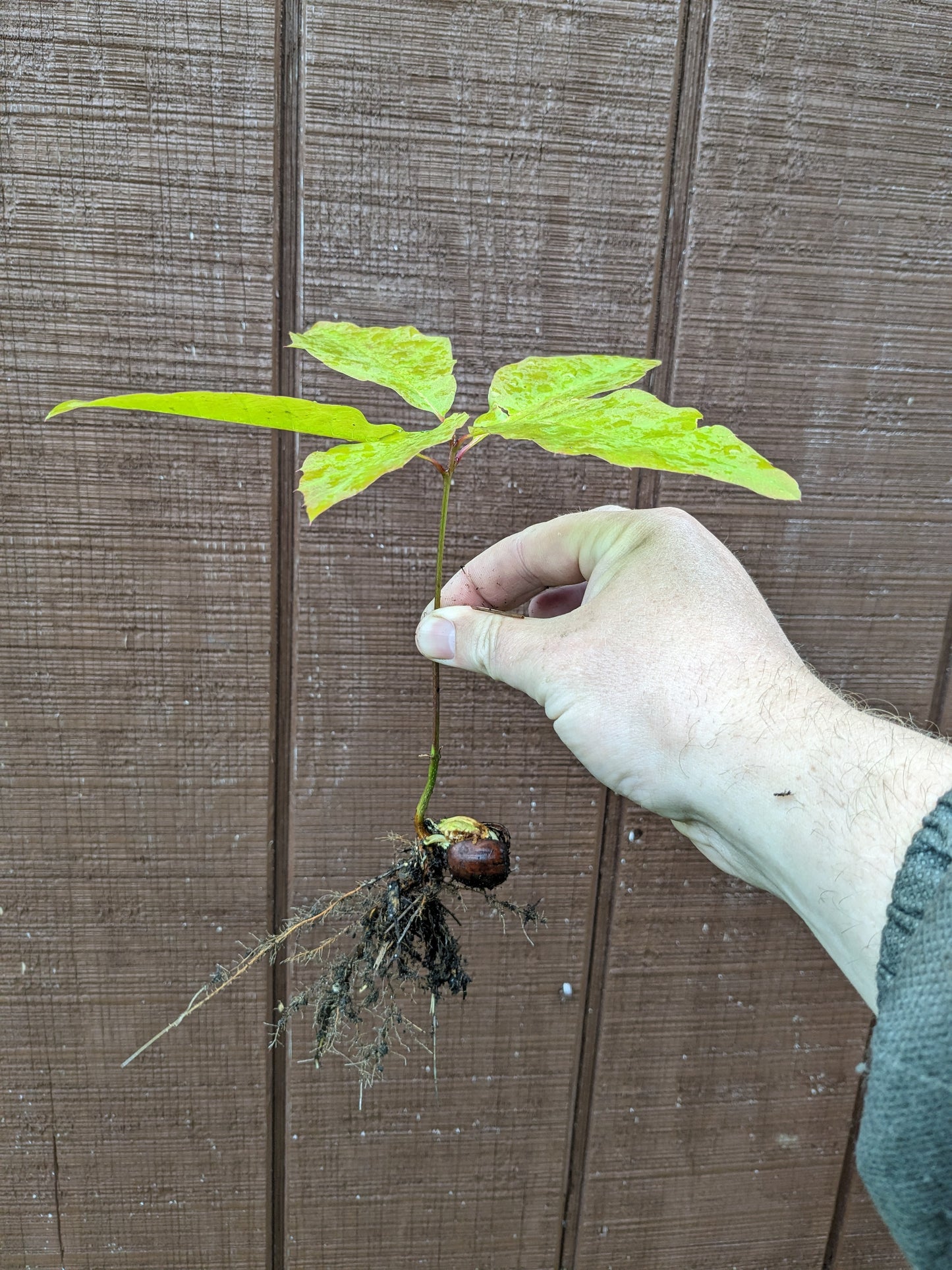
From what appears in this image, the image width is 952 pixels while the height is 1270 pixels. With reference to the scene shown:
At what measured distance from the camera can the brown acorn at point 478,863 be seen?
2.26ft

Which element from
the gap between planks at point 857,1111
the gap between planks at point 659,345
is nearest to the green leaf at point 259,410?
the gap between planks at point 659,345

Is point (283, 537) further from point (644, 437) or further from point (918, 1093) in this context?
point (918, 1093)

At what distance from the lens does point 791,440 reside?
92 cm

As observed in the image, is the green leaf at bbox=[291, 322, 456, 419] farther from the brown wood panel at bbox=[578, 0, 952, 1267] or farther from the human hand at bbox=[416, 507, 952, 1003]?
the brown wood panel at bbox=[578, 0, 952, 1267]

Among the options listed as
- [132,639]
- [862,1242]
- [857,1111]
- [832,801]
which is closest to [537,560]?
[832,801]

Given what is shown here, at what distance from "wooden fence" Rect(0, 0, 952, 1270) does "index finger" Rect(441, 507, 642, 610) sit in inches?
2.8

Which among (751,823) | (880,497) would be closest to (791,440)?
(880,497)

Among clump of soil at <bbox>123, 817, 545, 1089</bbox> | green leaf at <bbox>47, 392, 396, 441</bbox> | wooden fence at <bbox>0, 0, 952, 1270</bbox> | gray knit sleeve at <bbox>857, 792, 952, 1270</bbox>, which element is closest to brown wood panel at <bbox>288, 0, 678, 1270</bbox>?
wooden fence at <bbox>0, 0, 952, 1270</bbox>

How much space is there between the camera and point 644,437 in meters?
0.50

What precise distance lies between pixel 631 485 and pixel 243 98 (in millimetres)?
574

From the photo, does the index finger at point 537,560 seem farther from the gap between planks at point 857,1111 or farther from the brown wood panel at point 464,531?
the gap between planks at point 857,1111

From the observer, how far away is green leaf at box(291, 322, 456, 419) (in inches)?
23.4

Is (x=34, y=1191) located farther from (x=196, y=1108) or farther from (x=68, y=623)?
(x=68, y=623)

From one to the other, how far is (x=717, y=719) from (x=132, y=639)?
0.64 m
